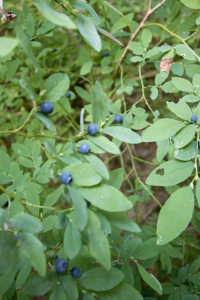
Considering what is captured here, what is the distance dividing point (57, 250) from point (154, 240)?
39 centimetres

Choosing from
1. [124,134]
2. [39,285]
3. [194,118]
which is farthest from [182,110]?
[39,285]

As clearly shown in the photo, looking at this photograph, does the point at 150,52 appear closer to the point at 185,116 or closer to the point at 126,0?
the point at 185,116

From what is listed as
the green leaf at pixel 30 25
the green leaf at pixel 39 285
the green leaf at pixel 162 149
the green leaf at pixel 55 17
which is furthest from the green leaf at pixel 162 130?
the green leaf at pixel 30 25

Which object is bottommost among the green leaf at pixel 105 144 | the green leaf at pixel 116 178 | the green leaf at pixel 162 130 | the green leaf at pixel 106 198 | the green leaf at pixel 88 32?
the green leaf at pixel 116 178

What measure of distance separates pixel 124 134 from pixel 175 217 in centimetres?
32

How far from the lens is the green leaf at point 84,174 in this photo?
64 centimetres

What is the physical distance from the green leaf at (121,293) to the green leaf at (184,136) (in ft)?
1.66

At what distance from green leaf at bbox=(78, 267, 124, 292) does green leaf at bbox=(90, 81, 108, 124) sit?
0.49 meters

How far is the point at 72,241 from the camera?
642 millimetres

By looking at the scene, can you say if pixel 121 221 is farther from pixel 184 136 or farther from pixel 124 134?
pixel 184 136

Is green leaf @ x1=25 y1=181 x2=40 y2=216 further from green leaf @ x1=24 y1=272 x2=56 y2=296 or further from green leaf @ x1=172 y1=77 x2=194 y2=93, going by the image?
green leaf @ x1=172 y1=77 x2=194 y2=93

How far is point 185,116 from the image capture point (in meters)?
0.87

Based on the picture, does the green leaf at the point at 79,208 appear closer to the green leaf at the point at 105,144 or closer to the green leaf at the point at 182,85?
the green leaf at the point at 105,144

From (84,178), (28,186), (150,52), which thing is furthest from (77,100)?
(84,178)
